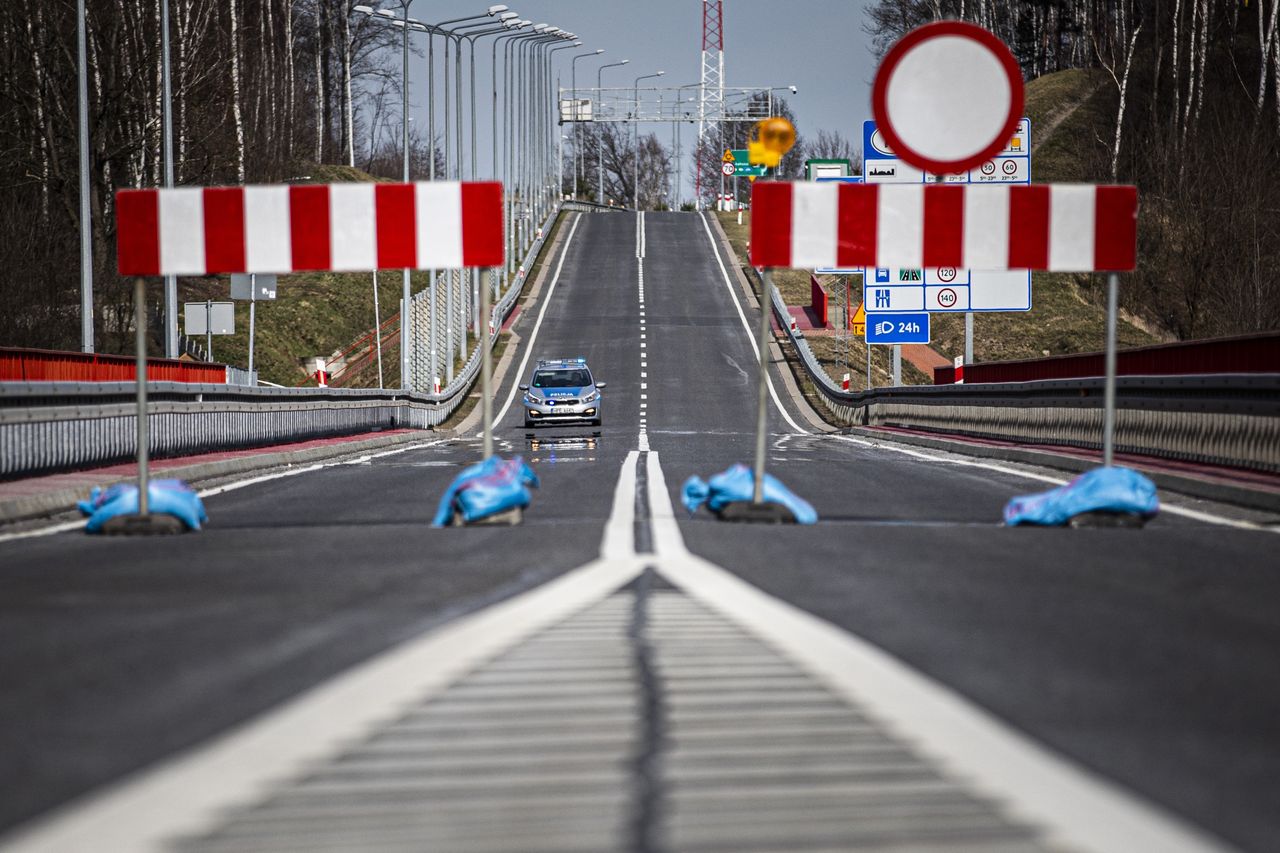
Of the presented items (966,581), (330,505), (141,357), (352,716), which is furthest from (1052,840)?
(330,505)

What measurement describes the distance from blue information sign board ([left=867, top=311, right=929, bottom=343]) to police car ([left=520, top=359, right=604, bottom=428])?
6362 mm

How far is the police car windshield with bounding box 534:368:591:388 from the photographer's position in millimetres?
38219

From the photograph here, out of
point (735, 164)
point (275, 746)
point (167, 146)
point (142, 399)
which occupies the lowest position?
point (275, 746)

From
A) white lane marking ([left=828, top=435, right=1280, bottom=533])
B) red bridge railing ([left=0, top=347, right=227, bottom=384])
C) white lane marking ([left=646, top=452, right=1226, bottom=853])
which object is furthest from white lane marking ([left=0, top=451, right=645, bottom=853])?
red bridge railing ([left=0, top=347, right=227, bottom=384])

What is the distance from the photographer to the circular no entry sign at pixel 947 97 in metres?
10.3

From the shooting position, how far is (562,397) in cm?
3762

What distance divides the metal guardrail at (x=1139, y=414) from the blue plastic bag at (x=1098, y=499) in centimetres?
320

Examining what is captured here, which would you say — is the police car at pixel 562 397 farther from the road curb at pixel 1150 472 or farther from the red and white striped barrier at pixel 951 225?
the red and white striped barrier at pixel 951 225

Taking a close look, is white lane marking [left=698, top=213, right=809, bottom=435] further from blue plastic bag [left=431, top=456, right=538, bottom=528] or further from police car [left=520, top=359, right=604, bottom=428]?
police car [left=520, top=359, right=604, bottom=428]

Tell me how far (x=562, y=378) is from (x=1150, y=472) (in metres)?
25.7

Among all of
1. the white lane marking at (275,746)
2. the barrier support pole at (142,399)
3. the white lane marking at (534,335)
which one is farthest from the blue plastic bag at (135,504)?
the white lane marking at (534,335)

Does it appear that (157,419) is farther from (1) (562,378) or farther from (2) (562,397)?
(1) (562,378)

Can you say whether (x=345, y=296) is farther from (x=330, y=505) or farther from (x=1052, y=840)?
(x=1052, y=840)

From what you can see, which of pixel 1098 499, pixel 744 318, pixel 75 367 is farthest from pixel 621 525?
pixel 744 318
